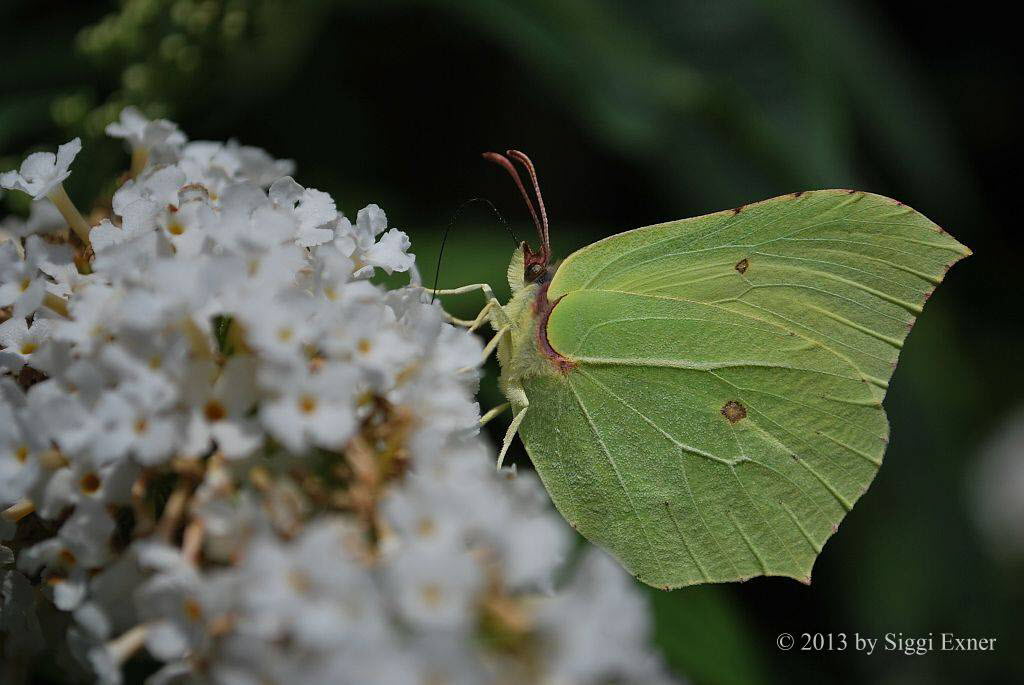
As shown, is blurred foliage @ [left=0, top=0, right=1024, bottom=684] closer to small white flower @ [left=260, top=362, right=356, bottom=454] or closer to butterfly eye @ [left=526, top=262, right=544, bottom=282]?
butterfly eye @ [left=526, top=262, right=544, bottom=282]

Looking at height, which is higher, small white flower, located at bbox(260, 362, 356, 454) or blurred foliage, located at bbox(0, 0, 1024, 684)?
small white flower, located at bbox(260, 362, 356, 454)

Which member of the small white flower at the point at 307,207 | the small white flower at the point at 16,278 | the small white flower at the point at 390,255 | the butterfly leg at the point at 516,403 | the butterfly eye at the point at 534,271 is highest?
the small white flower at the point at 307,207

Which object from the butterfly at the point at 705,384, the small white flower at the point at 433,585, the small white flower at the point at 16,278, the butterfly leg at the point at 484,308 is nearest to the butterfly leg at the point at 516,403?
the butterfly at the point at 705,384

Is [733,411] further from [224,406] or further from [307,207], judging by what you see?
[224,406]

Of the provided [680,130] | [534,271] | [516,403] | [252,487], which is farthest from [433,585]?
[680,130]

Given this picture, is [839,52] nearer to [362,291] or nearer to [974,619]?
[974,619]

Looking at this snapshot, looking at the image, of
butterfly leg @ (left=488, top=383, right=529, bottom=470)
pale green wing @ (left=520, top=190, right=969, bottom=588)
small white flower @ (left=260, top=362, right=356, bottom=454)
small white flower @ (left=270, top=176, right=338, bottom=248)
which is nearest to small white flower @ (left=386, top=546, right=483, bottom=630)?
small white flower @ (left=260, top=362, right=356, bottom=454)

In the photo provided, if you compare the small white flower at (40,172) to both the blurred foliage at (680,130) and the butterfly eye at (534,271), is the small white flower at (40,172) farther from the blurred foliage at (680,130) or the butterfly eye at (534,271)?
the butterfly eye at (534,271)
